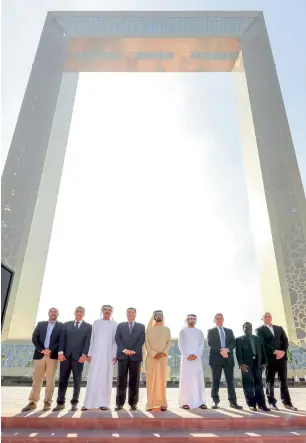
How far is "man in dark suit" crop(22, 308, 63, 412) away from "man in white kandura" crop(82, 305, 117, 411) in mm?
500

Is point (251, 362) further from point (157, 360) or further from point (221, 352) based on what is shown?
point (157, 360)

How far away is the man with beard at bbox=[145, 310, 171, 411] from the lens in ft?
15.1

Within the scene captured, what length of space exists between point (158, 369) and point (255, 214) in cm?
634

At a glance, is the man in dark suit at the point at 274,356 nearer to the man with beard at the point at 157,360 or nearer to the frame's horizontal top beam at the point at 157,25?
the man with beard at the point at 157,360

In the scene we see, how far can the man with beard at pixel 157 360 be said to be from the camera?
461 cm

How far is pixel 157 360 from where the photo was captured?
495cm

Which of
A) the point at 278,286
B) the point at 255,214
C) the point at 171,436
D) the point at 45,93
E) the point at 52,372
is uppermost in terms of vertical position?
the point at 45,93

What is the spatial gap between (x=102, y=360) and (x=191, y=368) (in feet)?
4.40

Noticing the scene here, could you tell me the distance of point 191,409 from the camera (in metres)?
4.60

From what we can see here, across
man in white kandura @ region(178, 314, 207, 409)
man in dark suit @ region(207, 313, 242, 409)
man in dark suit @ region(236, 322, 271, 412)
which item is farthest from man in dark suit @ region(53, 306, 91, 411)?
man in dark suit @ region(236, 322, 271, 412)

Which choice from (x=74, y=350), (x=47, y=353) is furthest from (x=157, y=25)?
(x=47, y=353)

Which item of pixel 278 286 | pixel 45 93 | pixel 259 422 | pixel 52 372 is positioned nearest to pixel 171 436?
pixel 259 422

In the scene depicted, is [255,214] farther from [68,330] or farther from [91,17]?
[91,17]

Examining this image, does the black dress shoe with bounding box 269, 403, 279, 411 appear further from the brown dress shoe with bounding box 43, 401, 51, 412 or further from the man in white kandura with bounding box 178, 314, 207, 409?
the brown dress shoe with bounding box 43, 401, 51, 412
